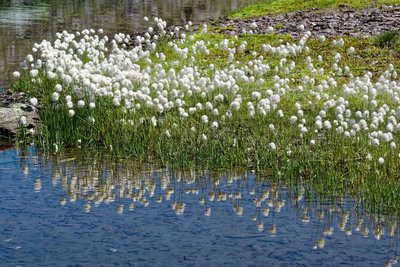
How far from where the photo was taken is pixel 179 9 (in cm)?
4650

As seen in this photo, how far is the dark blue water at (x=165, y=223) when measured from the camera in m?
11.5

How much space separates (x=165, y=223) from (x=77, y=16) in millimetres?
29912

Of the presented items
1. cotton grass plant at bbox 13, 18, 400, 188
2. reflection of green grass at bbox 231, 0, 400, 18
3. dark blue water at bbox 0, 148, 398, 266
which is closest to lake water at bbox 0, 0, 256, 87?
reflection of green grass at bbox 231, 0, 400, 18

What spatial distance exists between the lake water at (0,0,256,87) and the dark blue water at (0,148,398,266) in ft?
41.2

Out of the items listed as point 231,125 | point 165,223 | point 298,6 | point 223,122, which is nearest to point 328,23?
point 298,6

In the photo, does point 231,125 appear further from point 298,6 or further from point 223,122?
point 298,6

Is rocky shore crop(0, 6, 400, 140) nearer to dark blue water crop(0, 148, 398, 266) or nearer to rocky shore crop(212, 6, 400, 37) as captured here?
rocky shore crop(212, 6, 400, 37)

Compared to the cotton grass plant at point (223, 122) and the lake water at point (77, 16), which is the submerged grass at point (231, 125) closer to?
the cotton grass plant at point (223, 122)

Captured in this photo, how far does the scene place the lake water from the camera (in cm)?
3278

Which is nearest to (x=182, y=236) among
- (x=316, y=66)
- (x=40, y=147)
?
(x=40, y=147)

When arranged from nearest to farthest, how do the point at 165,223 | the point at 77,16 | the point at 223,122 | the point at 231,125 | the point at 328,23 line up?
the point at 165,223, the point at 223,122, the point at 231,125, the point at 328,23, the point at 77,16

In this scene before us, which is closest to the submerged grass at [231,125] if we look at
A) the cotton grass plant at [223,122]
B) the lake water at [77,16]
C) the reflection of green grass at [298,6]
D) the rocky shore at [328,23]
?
the cotton grass plant at [223,122]

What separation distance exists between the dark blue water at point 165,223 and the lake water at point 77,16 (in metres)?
12.6

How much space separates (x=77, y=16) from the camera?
1635 inches
